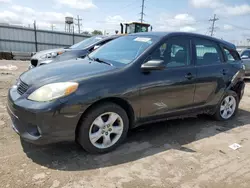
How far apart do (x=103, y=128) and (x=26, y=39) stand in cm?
1819

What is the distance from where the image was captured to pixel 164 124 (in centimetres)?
424

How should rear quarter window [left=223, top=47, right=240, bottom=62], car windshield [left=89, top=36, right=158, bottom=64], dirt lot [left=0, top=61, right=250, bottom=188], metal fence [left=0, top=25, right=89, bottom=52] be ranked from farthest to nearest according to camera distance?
metal fence [left=0, top=25, right=89, bottom=52] → rear quarter window [left=223, top=47, right=240, bottom=62] → car windshield [left=89, top=36, right=158, bottom=64] → dirt lot [left=0, top=61, right=250, bottom=188]

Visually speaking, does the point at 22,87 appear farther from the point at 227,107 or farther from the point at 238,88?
the point at 238,88

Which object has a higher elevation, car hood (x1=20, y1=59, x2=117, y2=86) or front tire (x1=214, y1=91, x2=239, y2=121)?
car hood (x1=20, y1=59, x2=117, y2=86)

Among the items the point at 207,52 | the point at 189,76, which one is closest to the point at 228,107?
the point at 207,52

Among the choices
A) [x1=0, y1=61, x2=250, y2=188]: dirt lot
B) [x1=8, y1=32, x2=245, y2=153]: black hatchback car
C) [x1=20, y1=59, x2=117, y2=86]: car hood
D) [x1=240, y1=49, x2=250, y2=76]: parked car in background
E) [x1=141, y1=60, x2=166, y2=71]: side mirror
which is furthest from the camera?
[x1=240, y1=49, x2=250, y2=76]: parked car in background

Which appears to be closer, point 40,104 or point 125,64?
point 40,104

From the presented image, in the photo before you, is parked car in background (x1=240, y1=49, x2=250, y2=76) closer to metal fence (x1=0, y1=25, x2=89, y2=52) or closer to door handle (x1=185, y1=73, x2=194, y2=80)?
door handle (x1=185, y1=73, x2=194, y2=80)

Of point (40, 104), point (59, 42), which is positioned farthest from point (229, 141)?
point (59, 42)

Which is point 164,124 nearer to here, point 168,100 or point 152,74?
point 168,100

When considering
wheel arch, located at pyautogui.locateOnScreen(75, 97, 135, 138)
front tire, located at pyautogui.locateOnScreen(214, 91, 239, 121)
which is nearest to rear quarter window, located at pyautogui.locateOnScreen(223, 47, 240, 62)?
front tire, located at pyautogui.locateOnScreen(214, 91, 239, 121)

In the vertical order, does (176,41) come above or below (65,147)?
above

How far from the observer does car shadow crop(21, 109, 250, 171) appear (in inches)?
111

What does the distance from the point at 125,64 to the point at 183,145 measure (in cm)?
154
